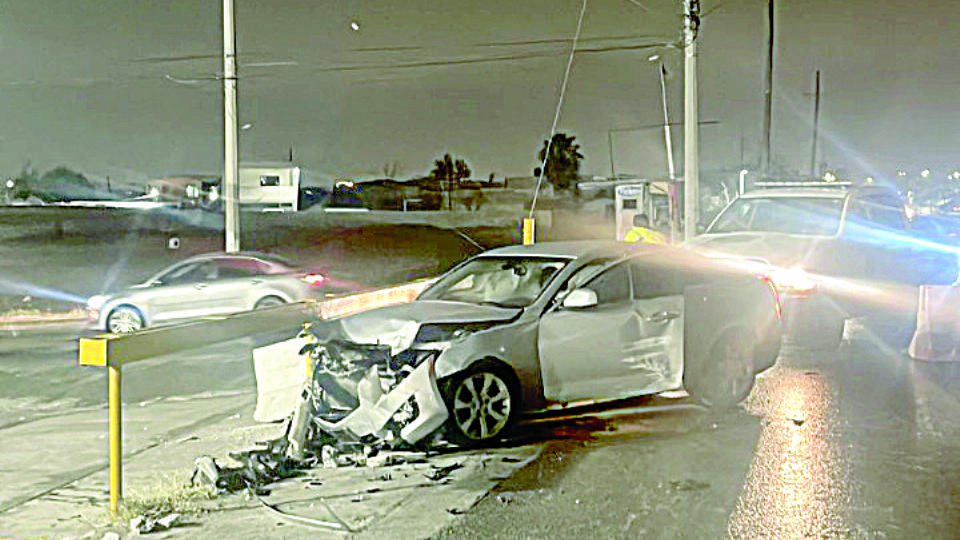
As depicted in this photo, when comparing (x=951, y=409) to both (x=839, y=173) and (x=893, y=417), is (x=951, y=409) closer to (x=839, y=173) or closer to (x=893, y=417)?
(x=893, y=417)

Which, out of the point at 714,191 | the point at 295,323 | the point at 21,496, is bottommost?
the point at 21,496

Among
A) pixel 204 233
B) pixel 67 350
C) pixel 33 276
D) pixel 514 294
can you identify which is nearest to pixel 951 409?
pixel 514 294

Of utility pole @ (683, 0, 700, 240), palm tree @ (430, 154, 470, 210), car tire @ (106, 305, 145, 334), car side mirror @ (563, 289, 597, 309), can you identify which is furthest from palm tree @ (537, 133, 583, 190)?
car side mirror @ (563, 289, 597, 309)

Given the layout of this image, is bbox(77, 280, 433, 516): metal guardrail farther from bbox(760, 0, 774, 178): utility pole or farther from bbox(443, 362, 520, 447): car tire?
bbox(760, 0, 774, 178): utility pole

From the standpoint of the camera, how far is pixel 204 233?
1805 inches

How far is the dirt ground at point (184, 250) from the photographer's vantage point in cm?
2833

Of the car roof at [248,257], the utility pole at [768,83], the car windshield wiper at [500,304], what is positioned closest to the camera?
the car windshield wiper at [500,304]

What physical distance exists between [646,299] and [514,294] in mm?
1129

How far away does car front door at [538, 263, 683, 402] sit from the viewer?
893 cm

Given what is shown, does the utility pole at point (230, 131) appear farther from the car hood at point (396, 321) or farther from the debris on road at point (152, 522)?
the debris on road at point (152, 522)

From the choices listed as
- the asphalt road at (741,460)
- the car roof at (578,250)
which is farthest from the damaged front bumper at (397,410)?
the car roof at (578,250)

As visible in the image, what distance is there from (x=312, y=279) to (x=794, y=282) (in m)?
7.78

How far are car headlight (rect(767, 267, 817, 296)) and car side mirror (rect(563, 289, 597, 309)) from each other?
5.74m

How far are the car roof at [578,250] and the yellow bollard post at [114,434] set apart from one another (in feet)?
14.6
